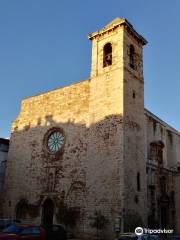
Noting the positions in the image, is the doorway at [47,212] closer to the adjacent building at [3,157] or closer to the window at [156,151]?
the adjacent building at [3,157]

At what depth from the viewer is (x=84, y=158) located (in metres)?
20.4

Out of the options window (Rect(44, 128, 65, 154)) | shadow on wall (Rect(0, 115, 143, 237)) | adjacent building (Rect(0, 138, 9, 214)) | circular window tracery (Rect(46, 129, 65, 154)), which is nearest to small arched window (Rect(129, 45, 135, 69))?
shadow on wall (Rect(0, 115, 143, 237))

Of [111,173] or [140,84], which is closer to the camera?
[111,173]

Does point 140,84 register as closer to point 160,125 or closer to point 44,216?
point 160,125

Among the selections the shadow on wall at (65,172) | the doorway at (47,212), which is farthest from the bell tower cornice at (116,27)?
the doorway at (47,212)

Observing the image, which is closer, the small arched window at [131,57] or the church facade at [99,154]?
the church facade at [99,154]

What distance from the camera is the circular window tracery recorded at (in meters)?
22.6

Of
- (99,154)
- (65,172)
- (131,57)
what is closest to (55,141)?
(65,172)

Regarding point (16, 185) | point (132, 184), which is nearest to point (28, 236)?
point (132, 184)

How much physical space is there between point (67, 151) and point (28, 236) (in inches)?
384

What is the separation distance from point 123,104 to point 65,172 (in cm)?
637

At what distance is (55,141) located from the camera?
75.5ft

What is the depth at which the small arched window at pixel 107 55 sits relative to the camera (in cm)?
2223

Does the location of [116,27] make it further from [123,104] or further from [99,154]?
[99,154]
